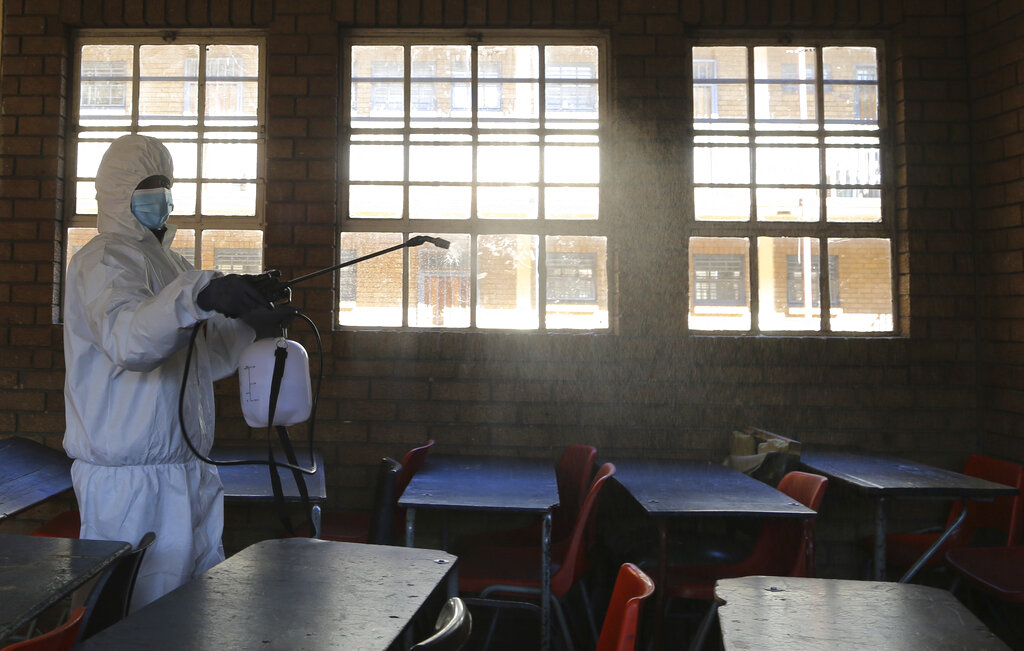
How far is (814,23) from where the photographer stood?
3797 mm

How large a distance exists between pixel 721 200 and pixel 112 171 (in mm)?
2762

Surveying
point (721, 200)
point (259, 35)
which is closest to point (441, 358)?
point (721, 200)

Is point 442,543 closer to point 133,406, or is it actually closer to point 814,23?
point 133,406

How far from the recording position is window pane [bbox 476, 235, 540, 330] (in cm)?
381

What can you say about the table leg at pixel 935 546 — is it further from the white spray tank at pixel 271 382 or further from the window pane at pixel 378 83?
the window pane at pixel 378 83

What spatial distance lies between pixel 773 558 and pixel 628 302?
1425 millimetres

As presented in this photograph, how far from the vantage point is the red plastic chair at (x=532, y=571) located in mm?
2520

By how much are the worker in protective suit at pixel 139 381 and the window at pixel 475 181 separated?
1.63 meters

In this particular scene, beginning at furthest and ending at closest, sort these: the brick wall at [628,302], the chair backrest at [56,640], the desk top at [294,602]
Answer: the brick wall at [628,302], the desk top at [294,602], the chair backrest at [56,640]

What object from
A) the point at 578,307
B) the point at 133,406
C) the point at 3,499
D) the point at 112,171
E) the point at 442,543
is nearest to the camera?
the point at 133,406

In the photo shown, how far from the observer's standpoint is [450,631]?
1271 millimetres

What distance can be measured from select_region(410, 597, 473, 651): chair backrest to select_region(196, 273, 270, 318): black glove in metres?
0.89

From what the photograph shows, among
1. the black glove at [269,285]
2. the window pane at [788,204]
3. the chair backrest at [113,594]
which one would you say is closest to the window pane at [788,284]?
the window pane at [788,204]

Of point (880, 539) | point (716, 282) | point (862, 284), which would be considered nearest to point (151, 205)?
point (716, 282)
